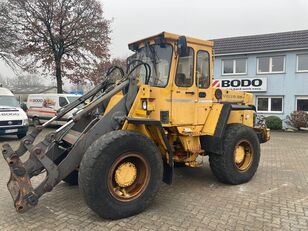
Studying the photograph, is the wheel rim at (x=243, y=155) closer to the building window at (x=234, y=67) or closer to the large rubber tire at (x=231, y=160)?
the large rubber tire at (x=231, y=160)

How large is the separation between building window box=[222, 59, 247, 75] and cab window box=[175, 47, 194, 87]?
15342mm

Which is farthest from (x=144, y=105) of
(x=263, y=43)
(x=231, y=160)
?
(x=263, y=43)

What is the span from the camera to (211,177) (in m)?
6.73

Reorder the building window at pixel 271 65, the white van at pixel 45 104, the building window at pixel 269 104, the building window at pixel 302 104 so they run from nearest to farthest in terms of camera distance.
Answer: the white van at pixel 45 104 < the building window at pixel 302 104 < the building window at pixel 271 65 < the building window at pixel 269 104

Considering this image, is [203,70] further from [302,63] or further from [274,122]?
[302,63]

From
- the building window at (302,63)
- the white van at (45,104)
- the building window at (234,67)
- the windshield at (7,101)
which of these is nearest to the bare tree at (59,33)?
the white van at (45,104)

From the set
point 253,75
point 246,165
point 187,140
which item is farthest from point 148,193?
point 253,75

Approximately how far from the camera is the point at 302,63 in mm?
18500

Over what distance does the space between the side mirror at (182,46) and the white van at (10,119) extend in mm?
A: 9222

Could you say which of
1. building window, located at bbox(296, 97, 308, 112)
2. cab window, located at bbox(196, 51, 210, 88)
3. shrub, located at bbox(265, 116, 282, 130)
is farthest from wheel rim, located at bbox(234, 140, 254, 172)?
building window, located at bbox(296, 97, 308, 112)

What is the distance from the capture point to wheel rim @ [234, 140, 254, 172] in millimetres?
6341

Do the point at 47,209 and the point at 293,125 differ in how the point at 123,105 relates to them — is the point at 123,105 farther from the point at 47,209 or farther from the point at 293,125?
the point at 293,125

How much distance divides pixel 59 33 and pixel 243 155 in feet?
51.1

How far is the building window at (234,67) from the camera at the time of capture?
20.1 metres
